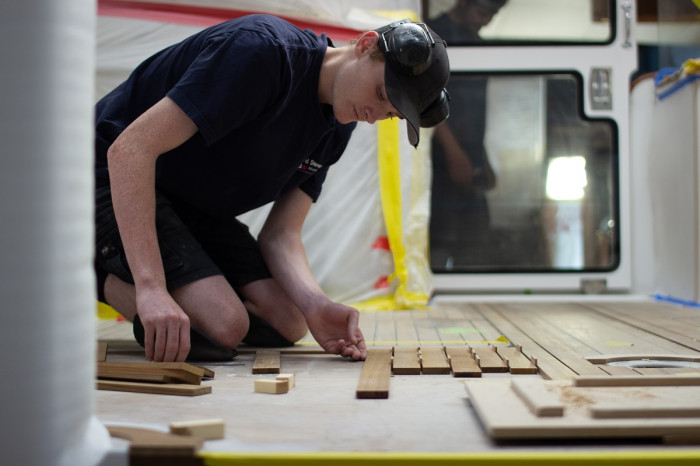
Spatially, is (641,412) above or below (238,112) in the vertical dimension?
below

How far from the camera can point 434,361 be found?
5.25 ft

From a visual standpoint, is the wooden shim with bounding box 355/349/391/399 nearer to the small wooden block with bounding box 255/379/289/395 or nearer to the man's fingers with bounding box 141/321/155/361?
the small wooden block with bounding box 255/379/289/395

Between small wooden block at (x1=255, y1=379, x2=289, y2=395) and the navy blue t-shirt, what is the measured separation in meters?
0.56

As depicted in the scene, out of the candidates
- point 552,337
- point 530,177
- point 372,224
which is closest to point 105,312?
point 372,224

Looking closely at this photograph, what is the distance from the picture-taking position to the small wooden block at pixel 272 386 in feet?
4.33

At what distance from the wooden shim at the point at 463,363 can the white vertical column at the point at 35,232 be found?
86 centimetres

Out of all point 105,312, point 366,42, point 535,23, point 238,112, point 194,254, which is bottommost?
point 105,312

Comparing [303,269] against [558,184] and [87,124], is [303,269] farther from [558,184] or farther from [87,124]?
[558,184]

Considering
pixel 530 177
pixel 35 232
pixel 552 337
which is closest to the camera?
pixel 35 232

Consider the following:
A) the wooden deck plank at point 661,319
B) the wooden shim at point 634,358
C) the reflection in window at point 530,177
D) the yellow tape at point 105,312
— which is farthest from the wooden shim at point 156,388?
the reflection in window at point 530,177

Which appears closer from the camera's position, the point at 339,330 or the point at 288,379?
the point at 288,379

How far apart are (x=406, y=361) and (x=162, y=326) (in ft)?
1.86

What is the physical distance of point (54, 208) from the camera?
84 cm

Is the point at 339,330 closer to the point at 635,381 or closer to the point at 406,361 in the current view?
the point at 406,361
